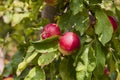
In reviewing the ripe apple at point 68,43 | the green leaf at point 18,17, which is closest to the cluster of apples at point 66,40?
the ripe apple at point 68,43

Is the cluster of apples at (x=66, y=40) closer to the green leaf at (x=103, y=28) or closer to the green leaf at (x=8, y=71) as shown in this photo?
the green leaf at (x=103, y=28)

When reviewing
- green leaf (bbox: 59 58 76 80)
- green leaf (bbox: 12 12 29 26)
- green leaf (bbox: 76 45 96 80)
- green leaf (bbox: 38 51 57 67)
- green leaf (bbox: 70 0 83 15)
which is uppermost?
green leaf (bbox: 70 0 83 15)

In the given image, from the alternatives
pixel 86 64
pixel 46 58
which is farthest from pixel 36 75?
pixel 86 64

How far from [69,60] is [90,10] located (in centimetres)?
19

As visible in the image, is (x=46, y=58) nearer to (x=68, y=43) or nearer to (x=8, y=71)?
(x=68, y=43)

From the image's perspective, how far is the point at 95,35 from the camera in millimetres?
1230

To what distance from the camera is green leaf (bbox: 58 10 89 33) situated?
1.21 m

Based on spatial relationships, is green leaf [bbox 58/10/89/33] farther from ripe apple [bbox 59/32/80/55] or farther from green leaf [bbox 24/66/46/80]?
green leaf [bbox 24/66/46/80]

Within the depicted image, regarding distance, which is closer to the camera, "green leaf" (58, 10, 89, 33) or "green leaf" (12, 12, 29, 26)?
"green leaf" (58, 10, 89, 33)

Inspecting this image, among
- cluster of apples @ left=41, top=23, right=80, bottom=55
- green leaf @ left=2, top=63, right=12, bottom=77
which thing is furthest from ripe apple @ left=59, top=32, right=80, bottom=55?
green leaf @ left=2, top=63, right=12, bottom=77

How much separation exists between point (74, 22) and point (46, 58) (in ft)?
0.56

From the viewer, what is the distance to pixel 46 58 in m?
1.19

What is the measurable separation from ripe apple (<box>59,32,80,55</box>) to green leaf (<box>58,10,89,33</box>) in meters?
0.04

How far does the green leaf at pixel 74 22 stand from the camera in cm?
121
